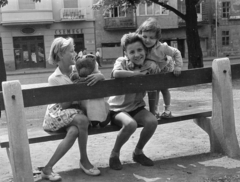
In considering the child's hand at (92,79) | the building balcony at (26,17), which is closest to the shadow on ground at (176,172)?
the child's hand at (92,79)

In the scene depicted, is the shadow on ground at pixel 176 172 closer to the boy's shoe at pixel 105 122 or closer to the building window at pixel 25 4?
the boy's shoe at pixel 105 122

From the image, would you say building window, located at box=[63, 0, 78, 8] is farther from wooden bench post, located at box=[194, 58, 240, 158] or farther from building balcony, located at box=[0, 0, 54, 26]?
wooden bench post, located at box=[194, 58, 240, 158]

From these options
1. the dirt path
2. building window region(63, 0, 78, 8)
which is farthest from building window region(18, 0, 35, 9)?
the dirt path

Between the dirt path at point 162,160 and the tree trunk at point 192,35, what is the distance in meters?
8.81

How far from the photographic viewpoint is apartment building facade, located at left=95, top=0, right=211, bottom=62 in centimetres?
3303

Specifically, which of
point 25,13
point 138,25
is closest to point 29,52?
point 25,13

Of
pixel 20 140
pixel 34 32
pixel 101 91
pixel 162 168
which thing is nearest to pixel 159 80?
pixel 101 91

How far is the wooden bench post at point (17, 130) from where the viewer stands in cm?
307

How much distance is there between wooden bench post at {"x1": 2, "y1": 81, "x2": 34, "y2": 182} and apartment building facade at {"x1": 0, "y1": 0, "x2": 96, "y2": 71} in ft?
92.2

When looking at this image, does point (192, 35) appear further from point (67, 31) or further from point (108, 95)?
point (67, 31)

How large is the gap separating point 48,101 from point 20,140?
1.37 ft

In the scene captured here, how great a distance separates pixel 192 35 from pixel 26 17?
19.2 m

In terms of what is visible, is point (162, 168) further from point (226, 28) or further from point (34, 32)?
point (226, 28)

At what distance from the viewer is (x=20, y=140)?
122 inches
